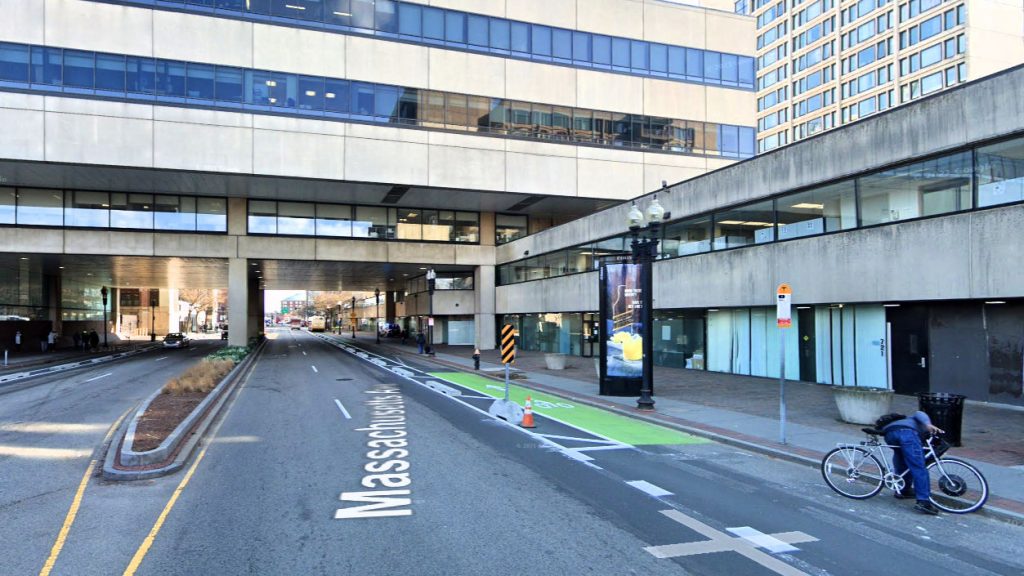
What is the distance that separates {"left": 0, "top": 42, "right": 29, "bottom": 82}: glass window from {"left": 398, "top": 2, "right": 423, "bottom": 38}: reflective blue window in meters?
19.1

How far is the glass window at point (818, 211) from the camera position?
60.0ft

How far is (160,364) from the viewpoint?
31.7 meters

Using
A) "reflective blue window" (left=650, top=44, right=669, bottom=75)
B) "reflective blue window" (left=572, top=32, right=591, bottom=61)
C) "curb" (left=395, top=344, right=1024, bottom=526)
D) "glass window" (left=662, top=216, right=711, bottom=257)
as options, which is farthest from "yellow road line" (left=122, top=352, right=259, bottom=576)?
"reflective blue window" (left=650, top=44, right=669, bottom=75)

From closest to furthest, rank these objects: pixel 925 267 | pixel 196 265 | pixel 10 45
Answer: pixel 925 267
pixel 10 45
pixel 196 265

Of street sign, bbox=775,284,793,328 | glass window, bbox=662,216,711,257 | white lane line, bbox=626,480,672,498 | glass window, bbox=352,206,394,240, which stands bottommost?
white lane line, bbox=626,480,672,498

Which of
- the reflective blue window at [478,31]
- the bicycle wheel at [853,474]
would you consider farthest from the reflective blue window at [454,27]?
the bicycle wheel at [853,474]

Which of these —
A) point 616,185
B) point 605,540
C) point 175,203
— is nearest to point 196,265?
point 175,203

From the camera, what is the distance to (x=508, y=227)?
45969mm

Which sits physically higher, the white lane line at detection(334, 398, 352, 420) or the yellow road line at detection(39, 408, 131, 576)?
the yellow road line at detection(39, 408, 131, 576)

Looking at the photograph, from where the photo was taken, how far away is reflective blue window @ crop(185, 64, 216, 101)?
A: 33.0 metres

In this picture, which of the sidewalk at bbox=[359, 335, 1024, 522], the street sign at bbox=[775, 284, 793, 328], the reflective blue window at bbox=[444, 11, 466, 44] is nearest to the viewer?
the sidewalk at bbox=[359, 335, 1024, 522]

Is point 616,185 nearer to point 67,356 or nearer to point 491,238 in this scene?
point 491,238

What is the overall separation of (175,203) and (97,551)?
36659mm

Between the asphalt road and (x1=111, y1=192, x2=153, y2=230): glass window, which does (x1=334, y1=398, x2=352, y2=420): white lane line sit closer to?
the asphalt road
